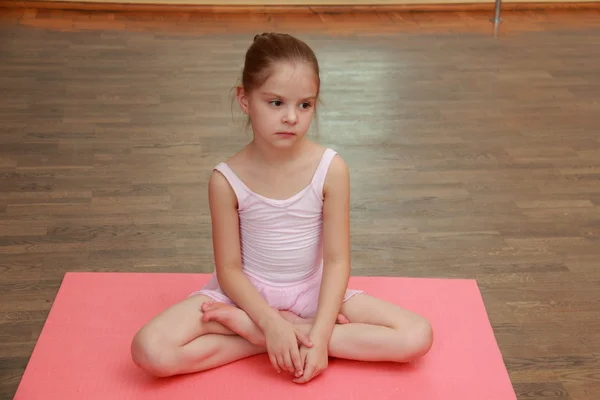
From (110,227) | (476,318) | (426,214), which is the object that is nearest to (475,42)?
(426,214)

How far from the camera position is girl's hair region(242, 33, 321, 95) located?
1.62 metres

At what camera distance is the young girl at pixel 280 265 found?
5.32ft

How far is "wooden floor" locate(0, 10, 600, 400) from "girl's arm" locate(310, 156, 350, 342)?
1.56 ft

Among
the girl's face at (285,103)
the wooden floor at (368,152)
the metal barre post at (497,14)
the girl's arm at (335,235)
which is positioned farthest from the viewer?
the metal barre post at (497,14)

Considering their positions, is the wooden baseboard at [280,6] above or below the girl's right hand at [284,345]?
below

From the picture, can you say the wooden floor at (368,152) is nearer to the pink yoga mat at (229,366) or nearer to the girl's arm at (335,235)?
the pink yoga mat at (229,366)

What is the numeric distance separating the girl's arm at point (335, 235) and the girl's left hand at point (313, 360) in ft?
0.25

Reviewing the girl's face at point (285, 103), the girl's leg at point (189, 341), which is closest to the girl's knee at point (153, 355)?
the girl's leg at point (189, 341)

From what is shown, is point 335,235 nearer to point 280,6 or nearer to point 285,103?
point 285,103

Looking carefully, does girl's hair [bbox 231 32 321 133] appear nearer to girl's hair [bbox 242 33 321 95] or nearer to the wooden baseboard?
girl's hair [bbox 242 33 321 95]

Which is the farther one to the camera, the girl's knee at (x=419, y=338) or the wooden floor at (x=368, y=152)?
the wooden floor at (x=368, y=152)

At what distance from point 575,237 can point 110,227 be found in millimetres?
1280

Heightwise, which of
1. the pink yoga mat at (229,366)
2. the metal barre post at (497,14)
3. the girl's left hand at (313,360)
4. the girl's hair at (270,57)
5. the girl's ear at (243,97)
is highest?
the girl's hair at (270,57)

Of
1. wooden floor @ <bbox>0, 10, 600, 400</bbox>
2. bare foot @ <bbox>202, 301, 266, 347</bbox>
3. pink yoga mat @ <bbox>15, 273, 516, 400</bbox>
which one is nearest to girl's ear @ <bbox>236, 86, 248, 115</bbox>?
bare foot @ <bbox>202, 301, 266, 347</bbox>
